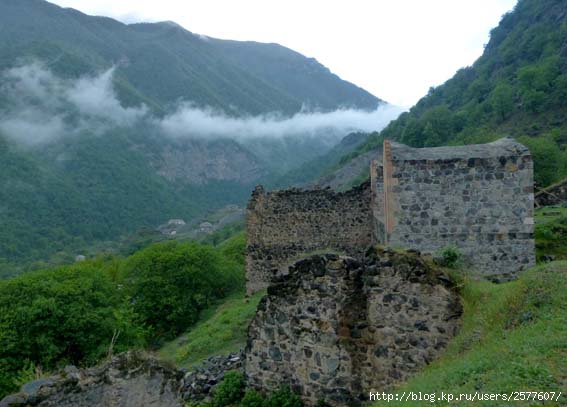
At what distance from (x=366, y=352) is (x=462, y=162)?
5.80m

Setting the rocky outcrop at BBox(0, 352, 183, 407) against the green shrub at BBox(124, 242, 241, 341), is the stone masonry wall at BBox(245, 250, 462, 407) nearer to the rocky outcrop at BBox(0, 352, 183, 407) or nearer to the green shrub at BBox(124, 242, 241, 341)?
the rocky outcrop at BBox(0, 352, 183, 407)

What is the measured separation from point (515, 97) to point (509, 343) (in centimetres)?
7472

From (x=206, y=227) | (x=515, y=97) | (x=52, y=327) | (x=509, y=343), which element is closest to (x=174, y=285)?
(x=52, y=327)

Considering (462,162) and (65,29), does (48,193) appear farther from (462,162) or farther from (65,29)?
(462,162)

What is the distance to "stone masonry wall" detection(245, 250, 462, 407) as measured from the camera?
24.7 ft

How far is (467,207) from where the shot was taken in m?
12.0

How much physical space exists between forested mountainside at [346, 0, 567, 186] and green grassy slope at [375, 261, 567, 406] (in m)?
34.0

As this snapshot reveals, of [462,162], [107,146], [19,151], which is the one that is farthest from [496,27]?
[462,162]

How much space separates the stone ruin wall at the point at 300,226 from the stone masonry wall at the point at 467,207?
660cm

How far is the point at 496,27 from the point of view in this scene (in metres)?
116

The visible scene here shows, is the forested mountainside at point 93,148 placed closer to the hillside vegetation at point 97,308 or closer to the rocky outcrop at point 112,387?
the hillside vegetation at point 97,308

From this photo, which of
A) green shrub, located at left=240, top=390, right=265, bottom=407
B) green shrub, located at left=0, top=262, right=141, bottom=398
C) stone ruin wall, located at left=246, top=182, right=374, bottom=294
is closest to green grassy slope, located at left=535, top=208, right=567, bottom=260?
stone ruin wall, located at left=246, top=182, right=374, bottom=294

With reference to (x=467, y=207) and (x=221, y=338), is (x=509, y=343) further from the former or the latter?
(x=221, y=338)

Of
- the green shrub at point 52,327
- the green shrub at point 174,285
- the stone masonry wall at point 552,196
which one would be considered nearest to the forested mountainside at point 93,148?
the green shrub at point 174,285
